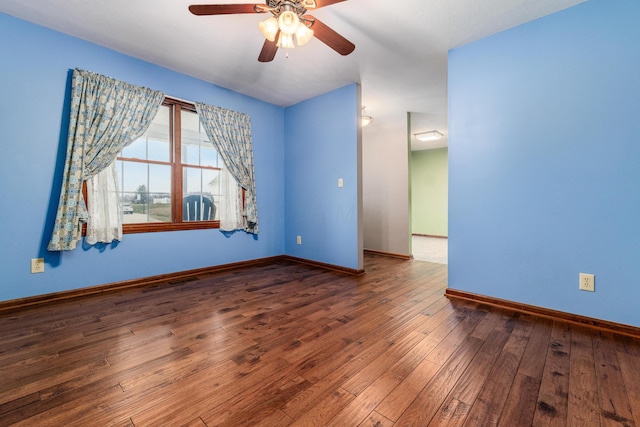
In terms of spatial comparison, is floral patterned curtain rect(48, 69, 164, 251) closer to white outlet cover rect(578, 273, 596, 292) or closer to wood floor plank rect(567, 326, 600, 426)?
wood floor plank rect(567, 326, 600, 426)

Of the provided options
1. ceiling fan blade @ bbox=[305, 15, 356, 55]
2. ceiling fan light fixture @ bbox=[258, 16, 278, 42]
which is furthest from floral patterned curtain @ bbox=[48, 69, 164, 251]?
ceiling fan blade @ bbox=[305, 15, 356, 55]

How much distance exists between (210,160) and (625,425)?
160 inches

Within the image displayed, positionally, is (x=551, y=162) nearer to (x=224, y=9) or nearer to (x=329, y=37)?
(x=329, y=37)

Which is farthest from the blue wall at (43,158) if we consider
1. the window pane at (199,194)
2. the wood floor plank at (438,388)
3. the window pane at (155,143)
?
the wood floor plank at (438,388)

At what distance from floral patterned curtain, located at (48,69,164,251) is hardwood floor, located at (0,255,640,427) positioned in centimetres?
A: 77

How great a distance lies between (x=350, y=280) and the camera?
10.6 feet

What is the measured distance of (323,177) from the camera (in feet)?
12.7

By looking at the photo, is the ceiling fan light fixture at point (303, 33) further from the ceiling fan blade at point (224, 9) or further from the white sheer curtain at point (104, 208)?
the white sheer curtain at point (104, 208)

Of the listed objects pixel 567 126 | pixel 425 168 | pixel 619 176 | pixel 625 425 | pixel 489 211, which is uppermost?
pixel 425 168

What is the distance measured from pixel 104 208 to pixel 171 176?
A: 78cm

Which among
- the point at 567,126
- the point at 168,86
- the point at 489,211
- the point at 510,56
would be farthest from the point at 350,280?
the point at 168,86

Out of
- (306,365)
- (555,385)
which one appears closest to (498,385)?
(555,385)

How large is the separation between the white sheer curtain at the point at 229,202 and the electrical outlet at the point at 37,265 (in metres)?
1.73

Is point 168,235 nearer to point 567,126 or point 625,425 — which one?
point 625,425
